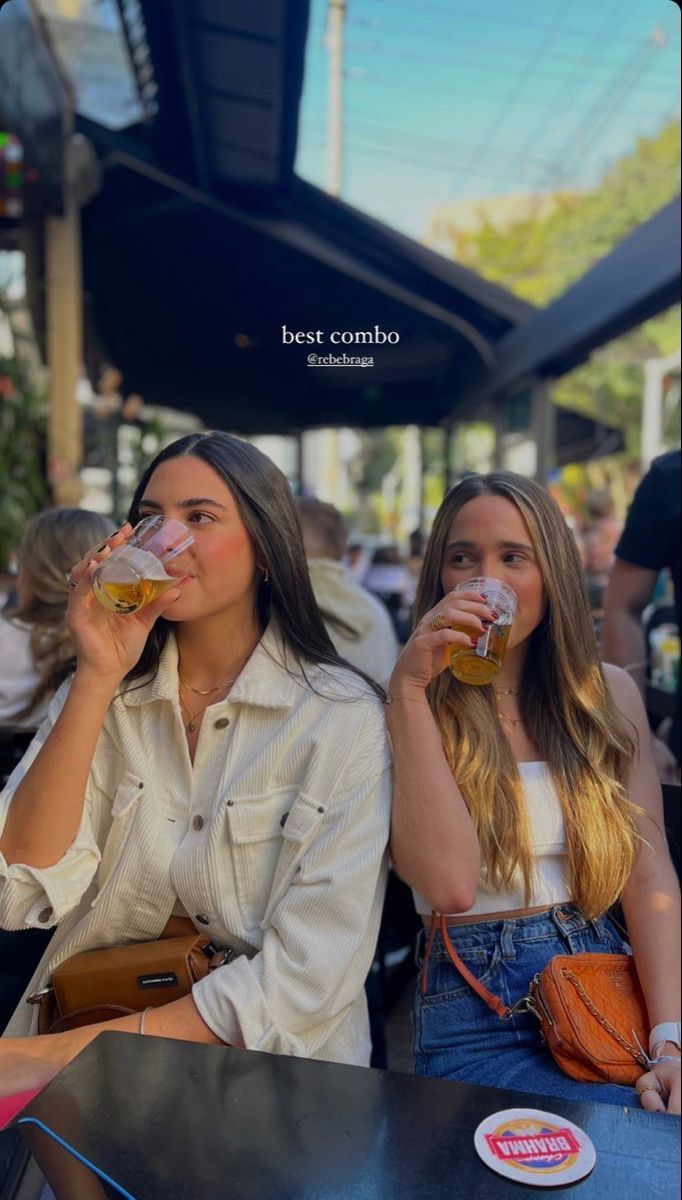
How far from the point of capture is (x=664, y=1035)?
1.40 m

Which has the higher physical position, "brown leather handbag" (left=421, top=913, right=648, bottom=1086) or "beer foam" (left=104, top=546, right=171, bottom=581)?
"beer foam" (left=104, top=546, right=171, bottom=581)

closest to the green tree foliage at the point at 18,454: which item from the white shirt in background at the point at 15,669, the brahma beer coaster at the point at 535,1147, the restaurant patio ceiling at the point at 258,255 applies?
the white shirt in background at the point at 15,669

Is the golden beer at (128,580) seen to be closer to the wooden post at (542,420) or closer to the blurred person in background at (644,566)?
the blurred person in background at (644,566)

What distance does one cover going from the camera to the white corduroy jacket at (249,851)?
1.41 metres

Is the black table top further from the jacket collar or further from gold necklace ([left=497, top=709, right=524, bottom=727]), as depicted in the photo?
gold necklace ([left=497, top=709, right=524, bottom=727])

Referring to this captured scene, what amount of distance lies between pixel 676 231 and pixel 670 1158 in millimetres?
3019

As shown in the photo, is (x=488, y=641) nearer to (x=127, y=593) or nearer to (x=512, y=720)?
(x=512, y=720)

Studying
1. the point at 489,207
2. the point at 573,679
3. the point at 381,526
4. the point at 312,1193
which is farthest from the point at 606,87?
the point at 381,526

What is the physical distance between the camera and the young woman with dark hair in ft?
4.64

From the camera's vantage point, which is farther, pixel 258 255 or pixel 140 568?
pixel 258 255

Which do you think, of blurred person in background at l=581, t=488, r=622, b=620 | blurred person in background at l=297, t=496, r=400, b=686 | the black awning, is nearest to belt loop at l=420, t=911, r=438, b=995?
blurred person in background at l=297, t=496, r=400, b=686

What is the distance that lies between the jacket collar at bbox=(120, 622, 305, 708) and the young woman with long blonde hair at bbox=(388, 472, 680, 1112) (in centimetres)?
20

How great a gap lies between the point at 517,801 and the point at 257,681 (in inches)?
18.7

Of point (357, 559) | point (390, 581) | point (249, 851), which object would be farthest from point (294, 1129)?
point (357, 559)
